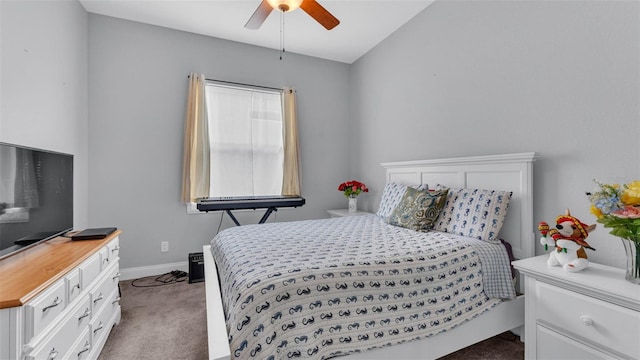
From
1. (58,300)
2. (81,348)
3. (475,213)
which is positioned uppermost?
(475,213)

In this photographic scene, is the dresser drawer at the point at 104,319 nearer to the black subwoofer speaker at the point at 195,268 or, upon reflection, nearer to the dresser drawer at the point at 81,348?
the dresser drawer at the point at 81,348

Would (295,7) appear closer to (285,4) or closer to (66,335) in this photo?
(285,4)

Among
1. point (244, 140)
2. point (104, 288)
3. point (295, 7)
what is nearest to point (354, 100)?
point (244, 140)

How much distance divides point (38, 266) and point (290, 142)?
105 inches

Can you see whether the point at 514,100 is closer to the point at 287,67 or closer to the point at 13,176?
the point at 287,67

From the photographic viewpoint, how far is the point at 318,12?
2.01 metres

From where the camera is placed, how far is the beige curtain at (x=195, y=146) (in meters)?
3.09

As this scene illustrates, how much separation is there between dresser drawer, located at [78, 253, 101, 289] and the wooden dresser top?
0.16 ft

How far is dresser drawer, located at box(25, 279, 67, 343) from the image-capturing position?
99 centimetres

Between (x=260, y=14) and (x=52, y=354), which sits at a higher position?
(x=260, y=14)

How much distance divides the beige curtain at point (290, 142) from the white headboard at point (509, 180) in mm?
1829

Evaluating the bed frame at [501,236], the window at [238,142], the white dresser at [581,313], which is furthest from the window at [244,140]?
the white dresser at [581,313]

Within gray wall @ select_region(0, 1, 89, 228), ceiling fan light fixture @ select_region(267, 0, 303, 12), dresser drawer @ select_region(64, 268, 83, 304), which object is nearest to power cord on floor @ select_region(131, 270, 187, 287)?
gray wall @ select_region(0, 1, 89, 228)

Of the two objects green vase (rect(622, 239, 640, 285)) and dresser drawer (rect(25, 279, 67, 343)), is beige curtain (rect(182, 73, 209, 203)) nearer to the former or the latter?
dresser drawer (rect(25, 279, 67, 343))
